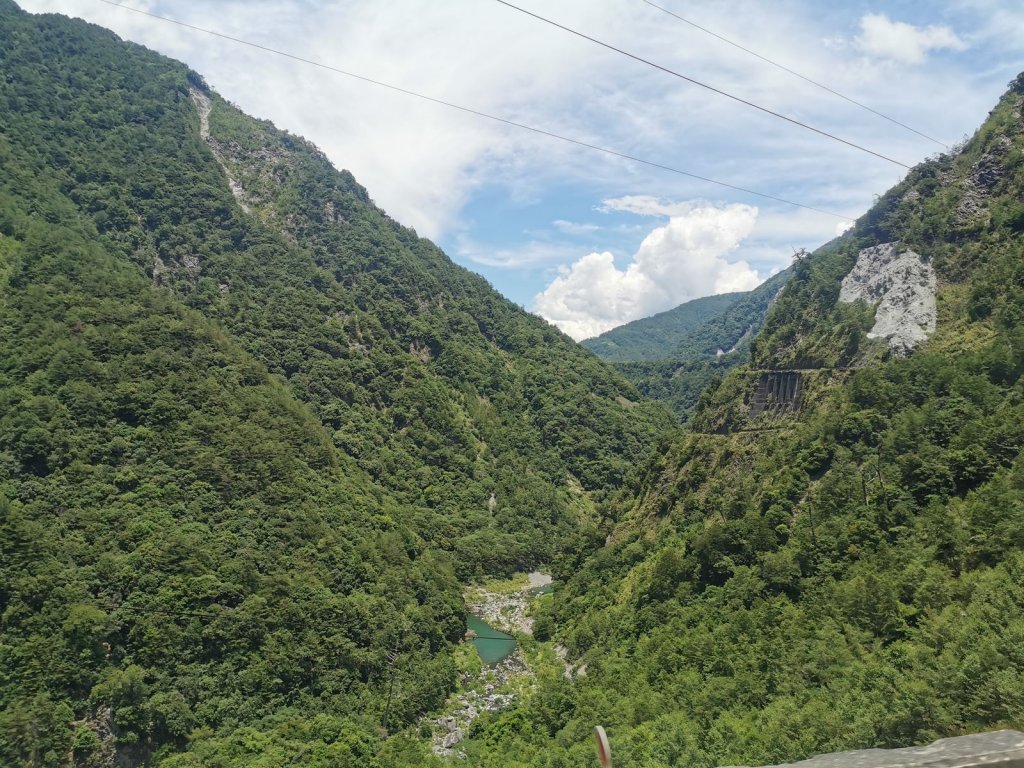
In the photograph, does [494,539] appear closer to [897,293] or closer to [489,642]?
[489,642]

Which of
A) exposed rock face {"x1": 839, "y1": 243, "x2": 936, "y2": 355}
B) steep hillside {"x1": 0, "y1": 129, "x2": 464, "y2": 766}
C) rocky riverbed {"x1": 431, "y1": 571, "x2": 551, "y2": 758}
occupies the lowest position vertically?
rocky riverbed {"x1": 431, "y1": 571, "x2": 551, "y2": 758}

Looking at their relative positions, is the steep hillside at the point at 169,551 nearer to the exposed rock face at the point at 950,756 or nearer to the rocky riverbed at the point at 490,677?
the rocky riverbed at the point at 490,677

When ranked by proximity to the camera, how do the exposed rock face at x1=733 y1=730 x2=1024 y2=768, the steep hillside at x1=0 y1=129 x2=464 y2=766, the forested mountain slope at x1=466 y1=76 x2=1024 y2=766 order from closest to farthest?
the exposed rock face at x1=733 y1=730 x2=1024 y2=768
the forested mountain slope at x1=466 y1=76 x2=1024 y2=766
the steep hillside at x1=0 y1=129 x2=464 y2=766

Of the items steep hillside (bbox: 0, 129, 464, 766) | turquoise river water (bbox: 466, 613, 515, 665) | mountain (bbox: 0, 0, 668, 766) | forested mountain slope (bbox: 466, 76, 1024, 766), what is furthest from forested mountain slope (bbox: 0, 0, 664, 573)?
forested mountain slope (bbox: 466, 76, 1024, 766)

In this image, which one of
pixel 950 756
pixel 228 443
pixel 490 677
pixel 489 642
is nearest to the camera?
pixel 950 756

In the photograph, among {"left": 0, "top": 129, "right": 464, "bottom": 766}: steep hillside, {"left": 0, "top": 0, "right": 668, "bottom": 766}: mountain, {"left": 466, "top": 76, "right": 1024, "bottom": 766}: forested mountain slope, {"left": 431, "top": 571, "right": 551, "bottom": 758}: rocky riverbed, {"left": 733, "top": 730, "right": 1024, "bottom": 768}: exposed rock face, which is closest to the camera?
{"left": 733, "top": 730, "right": 1024, "bottom": 768}: exposed rock face

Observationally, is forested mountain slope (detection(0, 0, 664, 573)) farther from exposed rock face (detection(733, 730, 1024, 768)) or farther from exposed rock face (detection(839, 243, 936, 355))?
exposed rock face (detection(733, 730, 1024, 768))

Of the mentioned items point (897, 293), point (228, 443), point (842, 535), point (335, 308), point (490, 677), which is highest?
point (335, 308)

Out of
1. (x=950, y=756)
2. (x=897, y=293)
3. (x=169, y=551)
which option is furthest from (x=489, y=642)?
(x=950, y=756)
